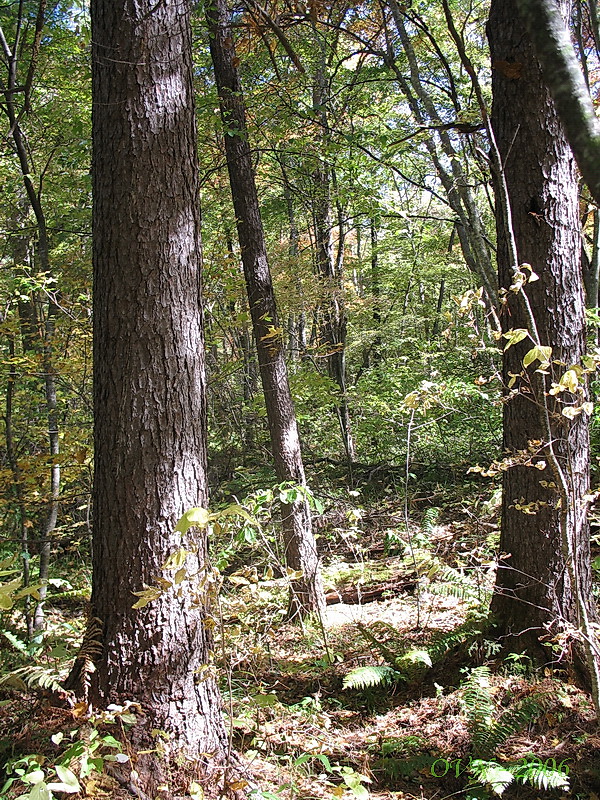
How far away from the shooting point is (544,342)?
3.19m

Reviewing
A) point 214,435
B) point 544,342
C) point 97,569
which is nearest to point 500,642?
point 544,342

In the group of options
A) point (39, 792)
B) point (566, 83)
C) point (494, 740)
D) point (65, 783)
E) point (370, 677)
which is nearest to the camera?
point (566, 83)

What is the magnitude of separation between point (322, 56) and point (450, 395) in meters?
5.36

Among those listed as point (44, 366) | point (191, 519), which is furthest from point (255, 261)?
point (191, 519)

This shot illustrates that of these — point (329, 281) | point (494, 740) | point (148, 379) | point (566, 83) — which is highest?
point (329, 281)

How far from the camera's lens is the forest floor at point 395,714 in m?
2.47

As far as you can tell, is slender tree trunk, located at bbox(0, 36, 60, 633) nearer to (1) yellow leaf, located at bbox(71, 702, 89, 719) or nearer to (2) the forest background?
(2) the forest background

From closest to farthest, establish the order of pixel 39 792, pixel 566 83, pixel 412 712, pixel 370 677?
pixel 566 83 < pixel 39 792 < pixel 412 712 < pixel 370 677

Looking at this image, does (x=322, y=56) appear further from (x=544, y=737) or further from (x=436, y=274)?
(x=544, y=737)

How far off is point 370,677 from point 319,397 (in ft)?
18.7

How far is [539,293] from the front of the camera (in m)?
3.23

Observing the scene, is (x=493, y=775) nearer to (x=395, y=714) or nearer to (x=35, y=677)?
(x=395, y=714)

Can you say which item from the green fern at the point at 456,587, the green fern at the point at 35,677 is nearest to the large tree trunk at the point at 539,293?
the green fern at the point at 456,587

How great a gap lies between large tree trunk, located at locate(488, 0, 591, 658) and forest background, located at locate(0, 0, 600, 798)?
0.20ft
